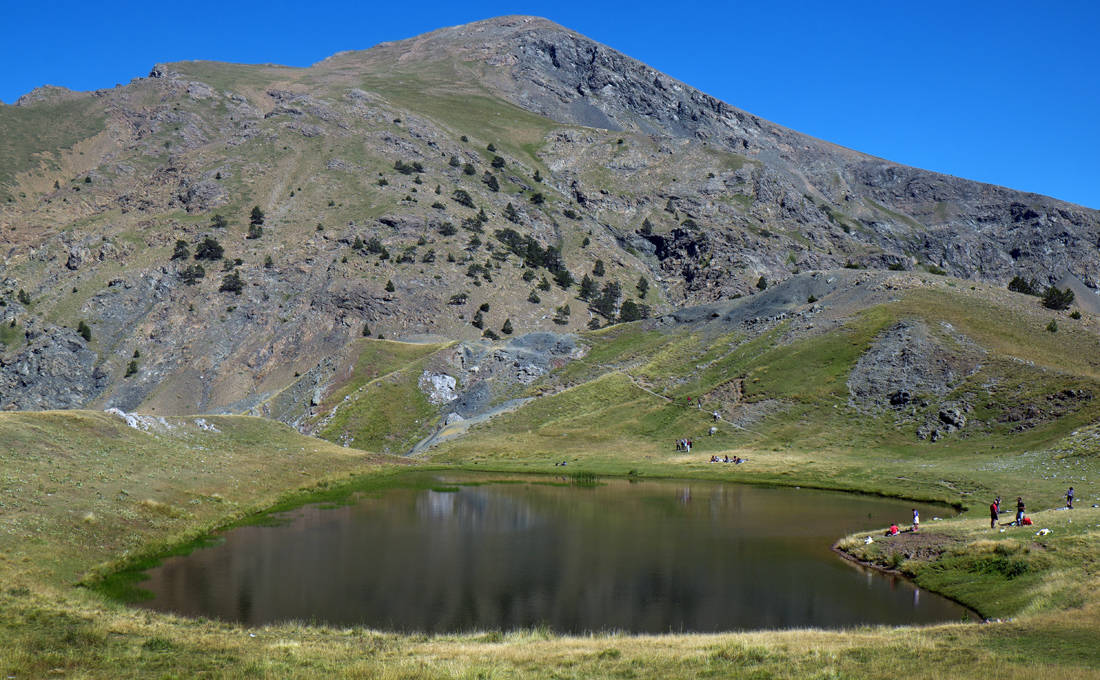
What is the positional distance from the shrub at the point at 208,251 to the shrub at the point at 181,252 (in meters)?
2.03

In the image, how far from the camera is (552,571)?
3653cm

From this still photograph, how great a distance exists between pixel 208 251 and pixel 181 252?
18.8 feet

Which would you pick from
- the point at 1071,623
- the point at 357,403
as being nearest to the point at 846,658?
the point at 1071,623

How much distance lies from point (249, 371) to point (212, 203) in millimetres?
60213

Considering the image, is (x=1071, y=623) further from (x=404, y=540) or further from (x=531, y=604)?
(x=404, y=540)

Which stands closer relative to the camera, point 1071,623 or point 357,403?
point 1071,623

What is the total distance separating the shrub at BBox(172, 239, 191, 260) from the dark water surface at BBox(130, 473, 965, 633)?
420 feet

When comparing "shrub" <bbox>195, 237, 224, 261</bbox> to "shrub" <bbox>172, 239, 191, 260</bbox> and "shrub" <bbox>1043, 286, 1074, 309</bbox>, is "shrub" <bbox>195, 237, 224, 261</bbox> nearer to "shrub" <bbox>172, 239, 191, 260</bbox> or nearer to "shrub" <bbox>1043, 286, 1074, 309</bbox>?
"shrub" <bbox>172, 239, 191, 260</bbox>

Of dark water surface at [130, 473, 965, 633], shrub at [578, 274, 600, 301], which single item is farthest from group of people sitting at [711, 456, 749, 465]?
shrub at [578, 274, 600, 301]

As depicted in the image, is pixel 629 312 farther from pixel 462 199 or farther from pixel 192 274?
pixel 192 274

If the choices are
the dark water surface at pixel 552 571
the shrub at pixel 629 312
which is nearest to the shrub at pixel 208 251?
the shrub at pixel 629 312

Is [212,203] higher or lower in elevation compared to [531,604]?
higher

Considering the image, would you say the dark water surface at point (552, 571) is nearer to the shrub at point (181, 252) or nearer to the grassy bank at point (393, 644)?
the grassy bank at point (393, 644)

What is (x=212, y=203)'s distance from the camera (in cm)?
17950
